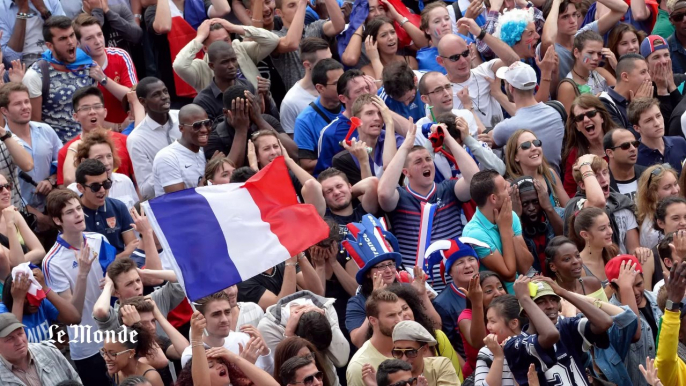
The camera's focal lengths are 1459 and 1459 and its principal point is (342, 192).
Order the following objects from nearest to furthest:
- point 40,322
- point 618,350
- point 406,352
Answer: point 406,352 < point 618,350 < point 40,322

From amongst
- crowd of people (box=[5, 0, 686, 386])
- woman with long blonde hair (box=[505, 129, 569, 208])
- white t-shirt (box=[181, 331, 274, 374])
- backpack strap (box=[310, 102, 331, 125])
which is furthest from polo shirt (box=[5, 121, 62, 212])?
woman with long blonde hair (box=[505, 129, 569, 208])

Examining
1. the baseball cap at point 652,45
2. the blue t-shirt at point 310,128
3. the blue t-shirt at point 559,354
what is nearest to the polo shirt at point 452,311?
the blue t-shirt at point 559,354

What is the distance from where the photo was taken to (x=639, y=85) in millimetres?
13586

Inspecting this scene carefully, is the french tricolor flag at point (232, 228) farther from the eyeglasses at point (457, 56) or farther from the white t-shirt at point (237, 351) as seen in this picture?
the eyeglasses at point (457, 56)

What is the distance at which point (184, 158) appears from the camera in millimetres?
12695

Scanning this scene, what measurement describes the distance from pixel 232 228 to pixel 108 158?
2.26 metres

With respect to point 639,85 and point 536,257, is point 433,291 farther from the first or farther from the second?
point 639,85

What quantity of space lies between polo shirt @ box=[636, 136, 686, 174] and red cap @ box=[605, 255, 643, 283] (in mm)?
2259

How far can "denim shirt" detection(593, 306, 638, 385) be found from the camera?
9930mm

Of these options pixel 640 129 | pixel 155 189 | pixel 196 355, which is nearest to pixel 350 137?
pixel 155 189

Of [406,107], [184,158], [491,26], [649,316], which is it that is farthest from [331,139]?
[649,316]

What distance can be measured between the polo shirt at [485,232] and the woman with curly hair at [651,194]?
1.12 meters

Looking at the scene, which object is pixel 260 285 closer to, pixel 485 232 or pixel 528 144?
pixel 485 232
